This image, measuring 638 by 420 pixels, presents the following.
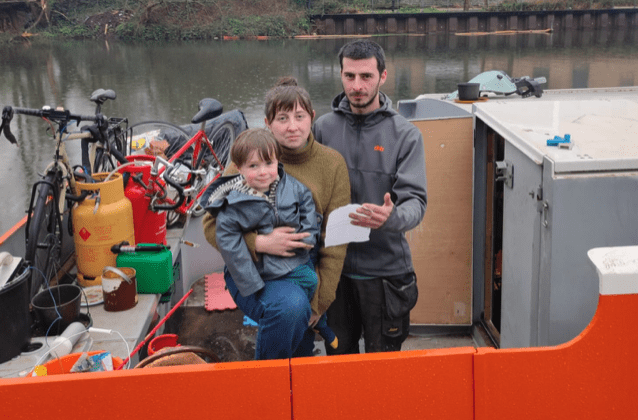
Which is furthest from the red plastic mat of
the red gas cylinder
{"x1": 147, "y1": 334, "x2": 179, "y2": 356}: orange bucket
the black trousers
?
the black trousers

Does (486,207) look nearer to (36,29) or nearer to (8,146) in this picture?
(8,146)

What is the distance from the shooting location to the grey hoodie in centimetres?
262

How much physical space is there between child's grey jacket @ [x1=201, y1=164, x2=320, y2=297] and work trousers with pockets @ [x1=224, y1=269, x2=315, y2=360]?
0.06 metres

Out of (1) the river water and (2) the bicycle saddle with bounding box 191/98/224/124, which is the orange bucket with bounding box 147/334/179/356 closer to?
(2) the bicycle saddle with bounding box 191/98/224/124

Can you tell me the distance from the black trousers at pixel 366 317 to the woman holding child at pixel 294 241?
0.32 meters

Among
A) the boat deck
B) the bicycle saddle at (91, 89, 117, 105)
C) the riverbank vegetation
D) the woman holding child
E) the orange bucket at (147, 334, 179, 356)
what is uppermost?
the riverbank vegetation

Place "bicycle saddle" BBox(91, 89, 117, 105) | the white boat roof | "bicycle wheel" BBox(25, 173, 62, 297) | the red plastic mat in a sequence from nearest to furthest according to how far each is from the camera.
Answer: the white boat roof, "bicycle wheel" BBox(25, 173, 62, 297), the red plastic mat, "bicycle saddle" BBox(91, 89, 117, 105)

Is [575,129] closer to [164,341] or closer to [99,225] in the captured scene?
[164,341]

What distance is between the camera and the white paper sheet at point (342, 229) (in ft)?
7.66

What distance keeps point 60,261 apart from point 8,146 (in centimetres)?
1159

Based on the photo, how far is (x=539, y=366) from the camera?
198 centimetres

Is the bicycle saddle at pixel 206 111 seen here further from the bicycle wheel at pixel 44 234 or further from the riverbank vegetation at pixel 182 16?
the riverbank vegetation at pixel 182 16

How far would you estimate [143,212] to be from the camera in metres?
4.77

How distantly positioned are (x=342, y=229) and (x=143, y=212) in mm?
2783
